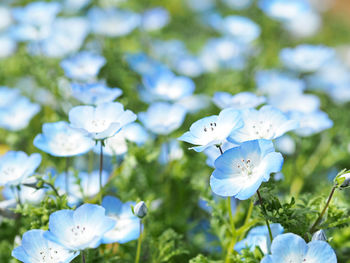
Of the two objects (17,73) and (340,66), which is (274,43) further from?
(17,73)

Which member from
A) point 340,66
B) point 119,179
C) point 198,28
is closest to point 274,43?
point 340,66

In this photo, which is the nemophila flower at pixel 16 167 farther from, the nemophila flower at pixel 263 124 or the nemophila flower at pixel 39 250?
the nemophila flower at pixel 263 124

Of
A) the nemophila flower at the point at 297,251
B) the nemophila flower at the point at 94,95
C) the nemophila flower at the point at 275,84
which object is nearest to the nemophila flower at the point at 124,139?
the nemophila flower at the point at 94,95

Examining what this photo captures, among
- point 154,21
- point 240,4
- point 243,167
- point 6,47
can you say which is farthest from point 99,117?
point 240,4

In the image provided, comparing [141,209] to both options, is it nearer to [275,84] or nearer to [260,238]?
[260,238]

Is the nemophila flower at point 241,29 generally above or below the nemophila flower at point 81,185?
above
